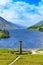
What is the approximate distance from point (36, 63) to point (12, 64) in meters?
3.93

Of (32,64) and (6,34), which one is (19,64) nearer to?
(32,64)

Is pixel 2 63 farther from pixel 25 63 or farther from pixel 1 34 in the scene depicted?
pixel 1 34

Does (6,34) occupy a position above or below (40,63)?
above

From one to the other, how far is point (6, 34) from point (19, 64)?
162072 millimetres

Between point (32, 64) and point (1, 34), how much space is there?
161 metres

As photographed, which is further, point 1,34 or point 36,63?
point 1,34

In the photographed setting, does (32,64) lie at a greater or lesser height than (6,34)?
lesser

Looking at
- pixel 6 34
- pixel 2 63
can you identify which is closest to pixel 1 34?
pixel 6 34

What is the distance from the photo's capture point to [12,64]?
108 feet

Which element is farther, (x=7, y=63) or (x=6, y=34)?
(x=6, y=34)

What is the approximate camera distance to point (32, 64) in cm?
3275

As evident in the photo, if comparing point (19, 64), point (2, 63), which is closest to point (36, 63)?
point (19, 64)

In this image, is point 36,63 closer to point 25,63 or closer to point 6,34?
point 25,63

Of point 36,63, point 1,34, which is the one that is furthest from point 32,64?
point 1,34
